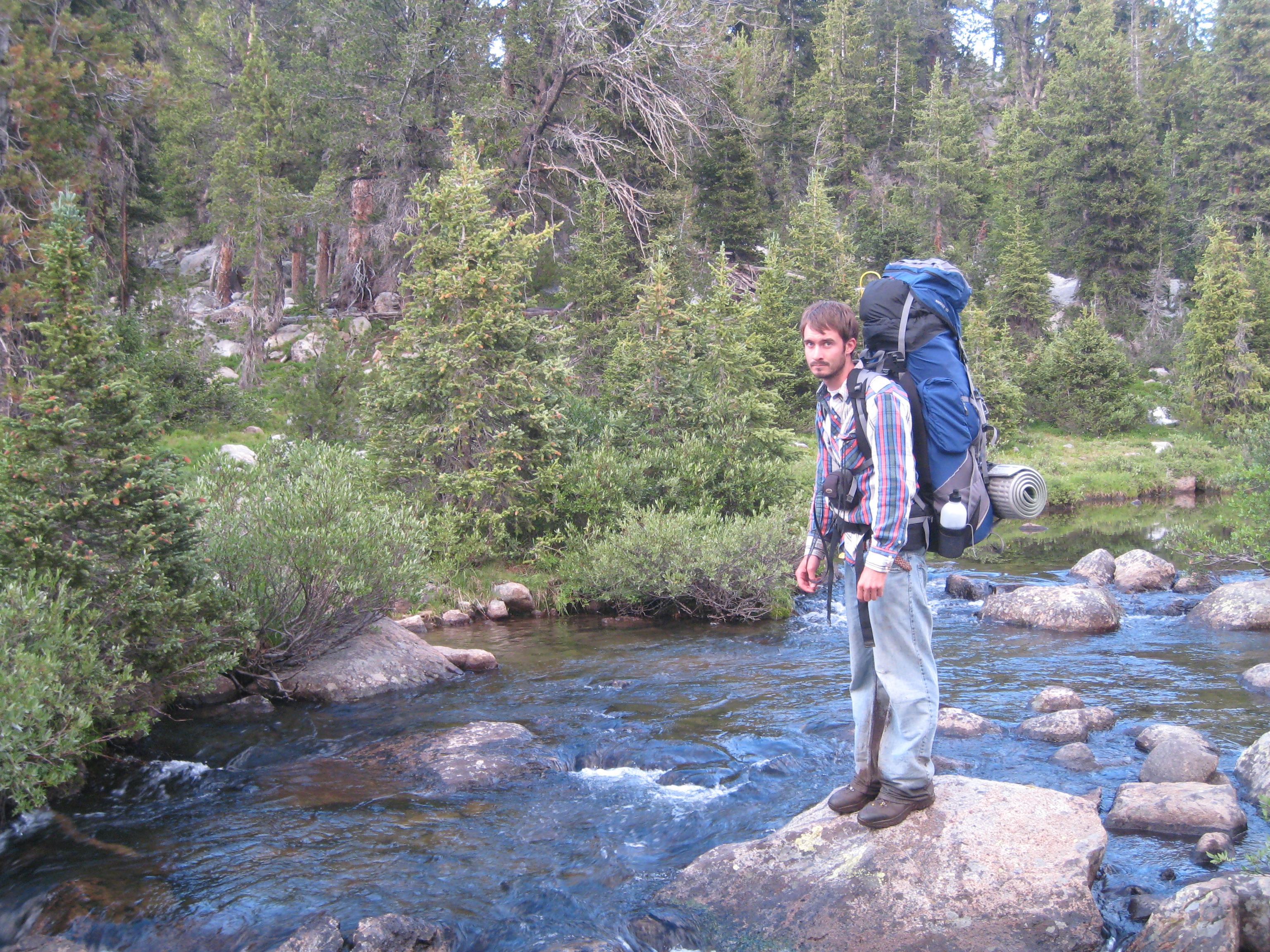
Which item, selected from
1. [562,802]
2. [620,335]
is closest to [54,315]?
[562,802]

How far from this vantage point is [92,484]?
24.1 ft

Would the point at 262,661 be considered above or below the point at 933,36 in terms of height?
below

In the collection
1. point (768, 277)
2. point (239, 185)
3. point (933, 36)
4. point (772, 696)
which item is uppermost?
point (933, 36)

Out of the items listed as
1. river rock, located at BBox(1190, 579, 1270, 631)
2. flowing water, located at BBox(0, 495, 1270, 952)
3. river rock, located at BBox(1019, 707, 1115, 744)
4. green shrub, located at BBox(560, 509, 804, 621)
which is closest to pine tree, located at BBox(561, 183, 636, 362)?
green shrub, located at BBox(560, 509, 804, 621)

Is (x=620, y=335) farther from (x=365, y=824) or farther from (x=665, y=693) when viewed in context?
(x=365, y=824)

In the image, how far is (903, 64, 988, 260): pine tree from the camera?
48656 millimetres

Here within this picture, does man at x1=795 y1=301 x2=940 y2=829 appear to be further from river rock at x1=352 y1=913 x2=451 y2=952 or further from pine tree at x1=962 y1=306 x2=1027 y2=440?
pine tree at x1=962 y1=306 x2=1027 y2=440

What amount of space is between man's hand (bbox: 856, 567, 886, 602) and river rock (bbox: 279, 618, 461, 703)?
273 inches

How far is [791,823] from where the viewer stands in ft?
A: 18.1

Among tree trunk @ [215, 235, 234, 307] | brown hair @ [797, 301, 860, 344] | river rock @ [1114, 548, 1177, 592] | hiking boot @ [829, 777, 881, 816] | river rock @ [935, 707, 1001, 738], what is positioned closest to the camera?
brown hair @ [797, 301, 860, 344]

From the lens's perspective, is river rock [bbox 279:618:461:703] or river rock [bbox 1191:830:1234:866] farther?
river rock [bbox 279:618:461:703]

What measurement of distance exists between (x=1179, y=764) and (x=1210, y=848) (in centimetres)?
121

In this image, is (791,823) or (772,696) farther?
(772,696)

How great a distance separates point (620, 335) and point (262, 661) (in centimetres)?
1524
